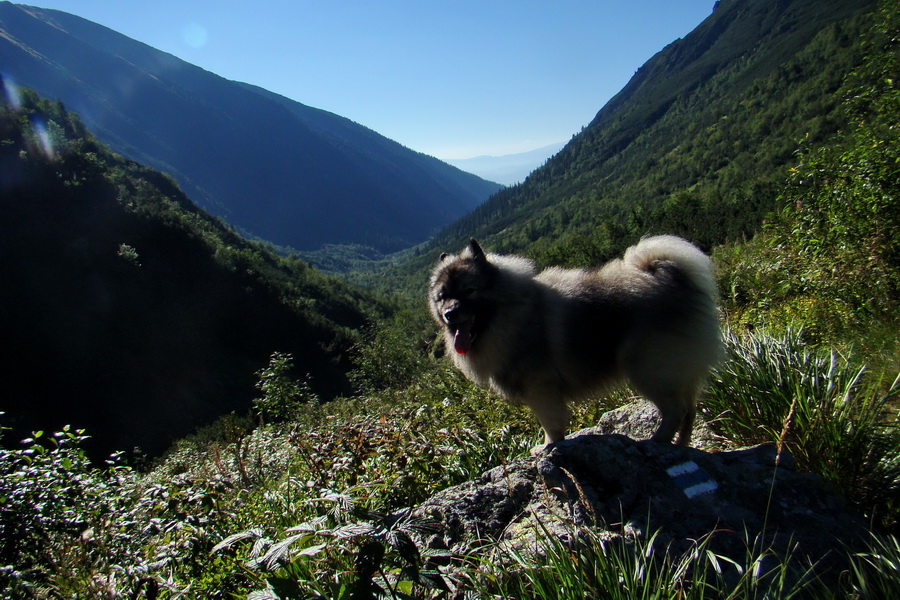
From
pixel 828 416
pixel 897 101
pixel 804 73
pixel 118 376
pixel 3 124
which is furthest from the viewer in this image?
pixel 804 73

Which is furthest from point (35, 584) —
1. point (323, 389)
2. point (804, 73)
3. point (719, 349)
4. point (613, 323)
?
point (804, 73)

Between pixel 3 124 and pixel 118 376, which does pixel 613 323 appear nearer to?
pixel 118 376

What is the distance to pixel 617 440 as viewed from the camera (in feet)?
9.21

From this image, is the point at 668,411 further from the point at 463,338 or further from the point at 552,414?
the point at 463,338

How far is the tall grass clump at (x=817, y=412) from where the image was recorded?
2.68 metres

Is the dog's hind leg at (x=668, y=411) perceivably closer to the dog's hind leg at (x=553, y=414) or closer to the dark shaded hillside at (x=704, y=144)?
the dog's hind leg at (x=553, y=414)

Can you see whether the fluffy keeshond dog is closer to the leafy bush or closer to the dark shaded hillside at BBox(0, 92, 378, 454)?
the leafy bush

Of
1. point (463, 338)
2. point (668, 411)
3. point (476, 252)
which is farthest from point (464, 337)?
point (668, 411)

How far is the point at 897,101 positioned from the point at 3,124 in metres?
83.9

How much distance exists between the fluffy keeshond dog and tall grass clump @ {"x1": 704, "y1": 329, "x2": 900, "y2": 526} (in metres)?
0.39

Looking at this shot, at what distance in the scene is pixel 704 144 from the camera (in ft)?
395

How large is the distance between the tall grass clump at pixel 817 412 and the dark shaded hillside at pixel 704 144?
28948 millimetres

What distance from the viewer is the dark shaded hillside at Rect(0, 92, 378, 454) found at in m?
39.9

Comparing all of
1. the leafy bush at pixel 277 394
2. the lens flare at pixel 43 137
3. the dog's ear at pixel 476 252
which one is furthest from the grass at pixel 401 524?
the lens flare at pixel 43 137
